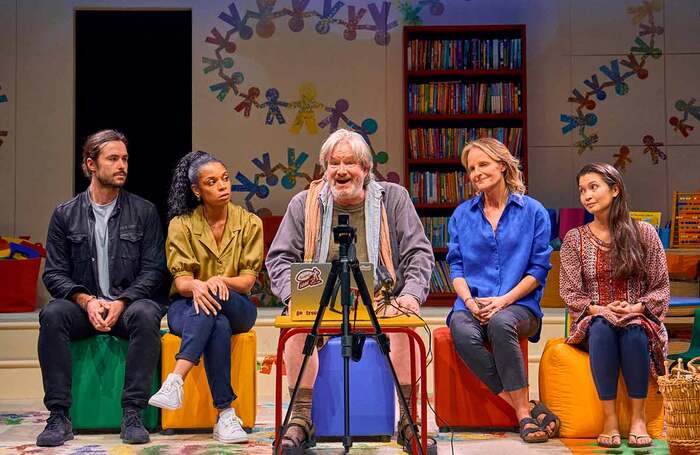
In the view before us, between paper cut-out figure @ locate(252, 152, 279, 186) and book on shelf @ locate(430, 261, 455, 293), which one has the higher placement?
paper cut-out figure @ locate(252, 152, 279, 186)

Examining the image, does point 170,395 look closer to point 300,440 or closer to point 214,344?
point 214,344

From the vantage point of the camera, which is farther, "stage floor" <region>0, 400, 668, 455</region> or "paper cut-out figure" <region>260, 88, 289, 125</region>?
"paper cut-out figure" <region>260, 88, 289, 125</region>

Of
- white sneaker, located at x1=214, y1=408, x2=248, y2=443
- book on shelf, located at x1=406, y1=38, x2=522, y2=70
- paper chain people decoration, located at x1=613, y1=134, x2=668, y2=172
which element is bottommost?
white sneaker, located at x1=214, y1=408, x2=248, y2=443

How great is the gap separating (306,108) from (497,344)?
3.74 meters

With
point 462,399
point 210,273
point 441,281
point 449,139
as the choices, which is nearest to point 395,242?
point 462,399

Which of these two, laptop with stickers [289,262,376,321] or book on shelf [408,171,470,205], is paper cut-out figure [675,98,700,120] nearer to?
book on shelf [408,171,470,205]

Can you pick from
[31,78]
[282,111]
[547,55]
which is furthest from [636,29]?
[31,78]

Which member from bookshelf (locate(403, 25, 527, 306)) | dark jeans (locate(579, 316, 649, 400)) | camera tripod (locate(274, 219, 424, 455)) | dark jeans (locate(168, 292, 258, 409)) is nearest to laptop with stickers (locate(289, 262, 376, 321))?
camera tripod (locate(274, 219, 424, 455))

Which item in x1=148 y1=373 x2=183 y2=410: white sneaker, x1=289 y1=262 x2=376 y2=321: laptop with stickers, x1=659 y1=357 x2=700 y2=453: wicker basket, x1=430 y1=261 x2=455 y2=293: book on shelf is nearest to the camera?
x1=289 y1=262 x2=376 y2=321: laptop with stickers

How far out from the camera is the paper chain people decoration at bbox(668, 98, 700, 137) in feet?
22.3

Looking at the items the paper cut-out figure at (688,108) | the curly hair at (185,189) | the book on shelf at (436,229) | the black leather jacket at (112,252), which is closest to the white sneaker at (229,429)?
the black leather jacket at (112,252)

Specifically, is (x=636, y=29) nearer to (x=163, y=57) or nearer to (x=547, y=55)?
(x=547, y=55)

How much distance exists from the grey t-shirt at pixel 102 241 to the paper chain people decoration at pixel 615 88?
4.00m

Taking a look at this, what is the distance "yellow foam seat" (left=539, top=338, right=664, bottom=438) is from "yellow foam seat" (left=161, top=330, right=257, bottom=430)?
1.19m
